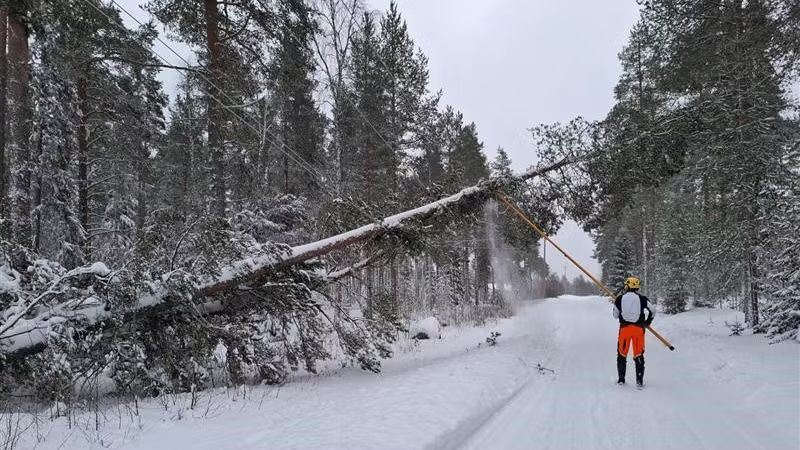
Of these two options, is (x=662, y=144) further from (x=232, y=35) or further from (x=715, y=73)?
(x=232, y=35)

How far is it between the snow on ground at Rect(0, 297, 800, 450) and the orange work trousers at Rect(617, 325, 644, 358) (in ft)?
1.94

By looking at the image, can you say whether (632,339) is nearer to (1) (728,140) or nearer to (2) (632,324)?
(2) (632,324)

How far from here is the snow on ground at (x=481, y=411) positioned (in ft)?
15.0

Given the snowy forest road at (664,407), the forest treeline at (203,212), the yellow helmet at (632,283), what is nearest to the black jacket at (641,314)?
the yellow helmet at (632,283)

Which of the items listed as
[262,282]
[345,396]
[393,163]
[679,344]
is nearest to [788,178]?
[679,344]

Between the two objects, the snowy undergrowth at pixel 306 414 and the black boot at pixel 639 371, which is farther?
the black boot at pixel 639 371

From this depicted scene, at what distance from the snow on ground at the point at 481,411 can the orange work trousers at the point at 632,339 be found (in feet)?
1.94

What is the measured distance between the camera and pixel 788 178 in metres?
10.4

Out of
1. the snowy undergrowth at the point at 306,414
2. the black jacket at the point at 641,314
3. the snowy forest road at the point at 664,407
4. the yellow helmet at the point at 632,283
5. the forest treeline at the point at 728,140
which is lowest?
the snowy forest road at the point at 664,407

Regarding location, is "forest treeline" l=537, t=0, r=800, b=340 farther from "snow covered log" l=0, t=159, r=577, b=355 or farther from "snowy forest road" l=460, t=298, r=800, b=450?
"snowy forest road" l=460, t=298, r=800, b=450

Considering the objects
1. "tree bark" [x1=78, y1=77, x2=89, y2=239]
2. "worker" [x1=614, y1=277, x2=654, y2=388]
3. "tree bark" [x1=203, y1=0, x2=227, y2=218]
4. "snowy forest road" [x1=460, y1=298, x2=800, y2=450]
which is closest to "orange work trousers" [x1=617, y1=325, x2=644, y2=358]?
"worker" [x1=614, y1=277, x2=654, y2=388]

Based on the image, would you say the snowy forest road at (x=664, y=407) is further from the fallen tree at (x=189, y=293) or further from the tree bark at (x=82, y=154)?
the tree bark at (x=82, y=154)

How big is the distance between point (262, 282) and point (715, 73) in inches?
448

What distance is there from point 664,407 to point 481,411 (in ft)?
8.41
